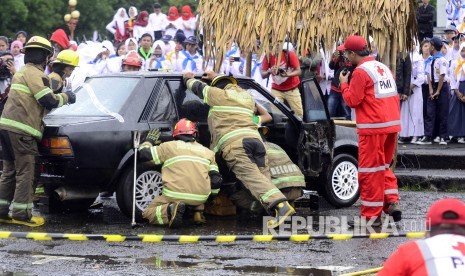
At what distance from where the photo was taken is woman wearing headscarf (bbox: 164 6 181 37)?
23719mm

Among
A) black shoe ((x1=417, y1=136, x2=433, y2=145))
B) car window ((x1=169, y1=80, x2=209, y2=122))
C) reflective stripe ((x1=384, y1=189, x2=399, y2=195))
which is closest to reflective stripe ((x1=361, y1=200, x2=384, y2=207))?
reflective stripe ((x1=384, y1=189, x2=399, y2=195))

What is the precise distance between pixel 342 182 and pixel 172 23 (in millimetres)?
11563

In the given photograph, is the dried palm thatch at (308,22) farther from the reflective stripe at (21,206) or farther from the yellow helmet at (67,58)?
the reflective stripe at (21,206)

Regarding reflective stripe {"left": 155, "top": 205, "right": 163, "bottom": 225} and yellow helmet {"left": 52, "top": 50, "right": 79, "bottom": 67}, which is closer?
reflective stripe {"left": 155, "top": 205, "right": 163, "bottom": 225}

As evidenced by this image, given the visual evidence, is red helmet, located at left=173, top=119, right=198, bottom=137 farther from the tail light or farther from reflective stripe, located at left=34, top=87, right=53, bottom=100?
reflective stripe, located at left=34, top=87, right=53, bottom=100

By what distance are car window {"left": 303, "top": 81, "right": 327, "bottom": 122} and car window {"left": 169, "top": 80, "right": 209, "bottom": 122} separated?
4.48 ft

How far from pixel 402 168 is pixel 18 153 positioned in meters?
6.67

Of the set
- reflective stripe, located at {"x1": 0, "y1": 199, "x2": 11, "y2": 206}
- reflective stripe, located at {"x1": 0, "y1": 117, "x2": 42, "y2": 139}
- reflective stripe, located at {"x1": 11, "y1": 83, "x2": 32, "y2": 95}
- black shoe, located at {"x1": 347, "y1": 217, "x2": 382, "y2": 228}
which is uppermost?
reflective stripe, located at {"x1": 11, "y1": 83, "x2": 32, "y2": 95}

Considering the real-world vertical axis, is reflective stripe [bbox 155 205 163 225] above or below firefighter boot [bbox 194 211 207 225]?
above

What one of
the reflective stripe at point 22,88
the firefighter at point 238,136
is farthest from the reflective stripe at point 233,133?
the reflective stripe at point 22,88

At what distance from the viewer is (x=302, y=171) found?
1245 cm

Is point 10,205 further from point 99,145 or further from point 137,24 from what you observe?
point 137,24

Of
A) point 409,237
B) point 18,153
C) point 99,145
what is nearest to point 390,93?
point 409,237

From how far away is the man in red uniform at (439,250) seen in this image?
5152 millimetres
